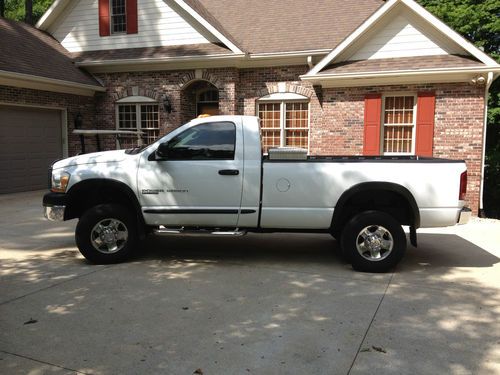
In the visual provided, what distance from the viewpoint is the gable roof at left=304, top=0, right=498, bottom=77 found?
11.0 metres

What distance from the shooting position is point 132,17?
1515 cm

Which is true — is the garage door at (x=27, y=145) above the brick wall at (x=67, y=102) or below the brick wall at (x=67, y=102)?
below

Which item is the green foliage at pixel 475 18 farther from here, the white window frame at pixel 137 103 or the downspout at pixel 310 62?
the white window frame at pixel 137 103

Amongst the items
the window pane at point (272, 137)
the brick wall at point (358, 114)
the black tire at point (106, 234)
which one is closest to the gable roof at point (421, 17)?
the brick wall at point (358, 114)

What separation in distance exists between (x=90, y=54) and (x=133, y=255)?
11271 millimetres

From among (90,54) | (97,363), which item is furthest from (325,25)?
(97,363)

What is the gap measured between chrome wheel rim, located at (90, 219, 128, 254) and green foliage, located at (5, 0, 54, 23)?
3256 cm

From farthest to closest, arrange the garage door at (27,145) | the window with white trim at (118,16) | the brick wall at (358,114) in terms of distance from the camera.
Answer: the window with white trim at (118,16)
the garage door at (27,145)
the brick wall at (358,114)

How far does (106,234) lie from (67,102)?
10080mm

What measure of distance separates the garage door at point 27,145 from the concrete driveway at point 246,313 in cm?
716

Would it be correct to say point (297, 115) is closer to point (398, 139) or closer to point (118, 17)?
point (398, 139)

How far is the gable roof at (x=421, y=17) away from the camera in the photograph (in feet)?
36.2

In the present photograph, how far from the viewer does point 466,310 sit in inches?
182

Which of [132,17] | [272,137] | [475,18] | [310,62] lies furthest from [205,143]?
[475,18]
